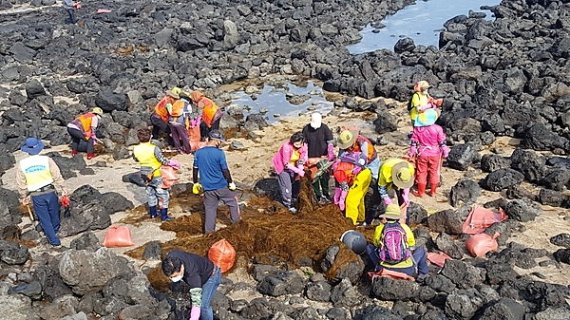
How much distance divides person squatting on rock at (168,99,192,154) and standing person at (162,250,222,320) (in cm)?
725

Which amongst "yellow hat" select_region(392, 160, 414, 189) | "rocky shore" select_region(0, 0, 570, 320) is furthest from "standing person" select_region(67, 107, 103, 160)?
"yellow hat" select_region(392, 160, 414, 189)

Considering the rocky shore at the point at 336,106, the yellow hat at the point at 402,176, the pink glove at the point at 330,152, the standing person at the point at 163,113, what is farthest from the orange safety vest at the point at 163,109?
the yellow hat at the point at 402,176

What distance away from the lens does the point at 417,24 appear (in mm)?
29672

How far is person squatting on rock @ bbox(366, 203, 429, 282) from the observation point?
789cm

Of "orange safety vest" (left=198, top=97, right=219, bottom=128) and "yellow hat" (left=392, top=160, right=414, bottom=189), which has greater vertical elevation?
"yellow hat" (left=392, top=160, right=414, bottom=189)

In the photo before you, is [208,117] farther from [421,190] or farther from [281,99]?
[421,190]

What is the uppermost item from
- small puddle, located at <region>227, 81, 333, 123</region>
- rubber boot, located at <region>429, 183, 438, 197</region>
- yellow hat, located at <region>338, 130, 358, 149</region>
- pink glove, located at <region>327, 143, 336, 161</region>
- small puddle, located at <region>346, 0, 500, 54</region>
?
yellow hat, located at <region>338, 130, 358, 149</region>

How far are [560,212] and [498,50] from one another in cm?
1218

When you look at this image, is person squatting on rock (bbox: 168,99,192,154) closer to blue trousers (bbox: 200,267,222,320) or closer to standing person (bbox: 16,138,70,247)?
standing person (bbox: 16,138,70,247)

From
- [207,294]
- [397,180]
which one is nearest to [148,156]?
[207,294]

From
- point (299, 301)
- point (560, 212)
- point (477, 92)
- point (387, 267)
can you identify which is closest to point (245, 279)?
point (299, 301)

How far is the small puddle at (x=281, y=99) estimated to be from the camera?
693 inches

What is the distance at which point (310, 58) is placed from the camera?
2205 centimetres

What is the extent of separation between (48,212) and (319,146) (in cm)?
468
